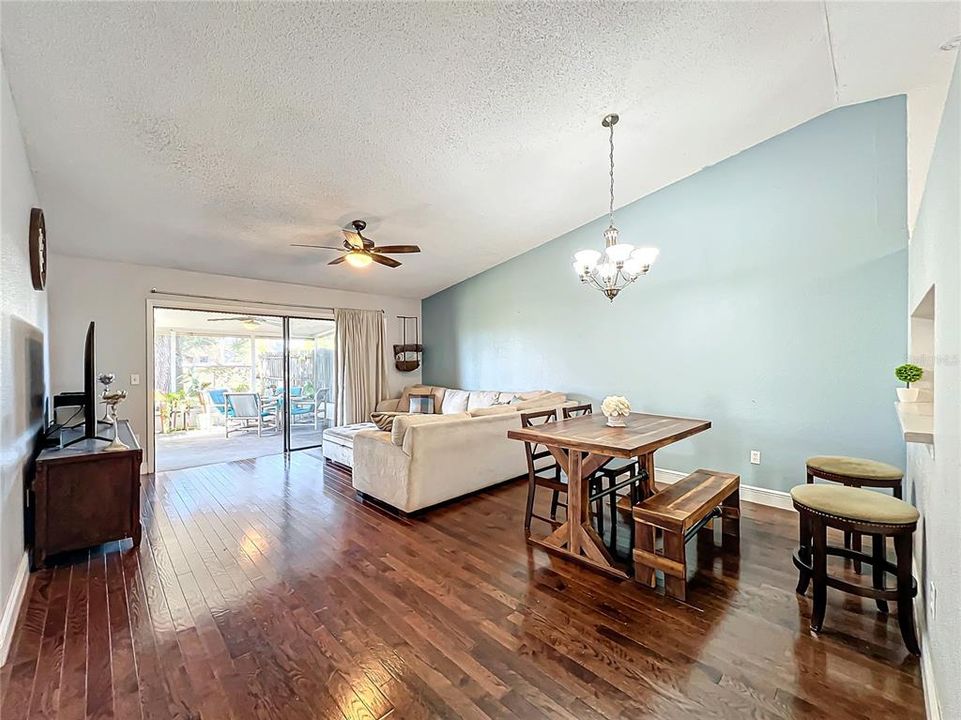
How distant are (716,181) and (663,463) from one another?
9.46 feet

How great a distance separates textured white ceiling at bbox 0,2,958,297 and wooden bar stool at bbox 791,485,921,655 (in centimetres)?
181

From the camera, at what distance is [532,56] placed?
2.42 metres

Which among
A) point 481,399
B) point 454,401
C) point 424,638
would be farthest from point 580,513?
point 454,401

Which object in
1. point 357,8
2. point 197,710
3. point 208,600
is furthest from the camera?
point 208,600

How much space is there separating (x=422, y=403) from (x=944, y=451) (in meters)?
5.66

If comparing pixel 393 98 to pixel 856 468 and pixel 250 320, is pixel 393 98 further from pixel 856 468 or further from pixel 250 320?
pixel 250 320

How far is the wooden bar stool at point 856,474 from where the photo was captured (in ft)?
8.17

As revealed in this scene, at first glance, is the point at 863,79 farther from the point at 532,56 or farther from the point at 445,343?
the point at 445,343

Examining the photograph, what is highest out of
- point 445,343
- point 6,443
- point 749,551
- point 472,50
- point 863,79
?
point 472,50

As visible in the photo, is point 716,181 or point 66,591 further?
point 716,181

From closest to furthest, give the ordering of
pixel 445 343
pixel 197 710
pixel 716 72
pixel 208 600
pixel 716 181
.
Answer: pixel 197 710 < pixel 208 600 < pixel 716 72 < pixel 716 181 < pixel 445 343

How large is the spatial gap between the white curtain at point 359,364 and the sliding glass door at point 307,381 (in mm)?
190

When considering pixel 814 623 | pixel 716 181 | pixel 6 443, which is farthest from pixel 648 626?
pixel 716 181

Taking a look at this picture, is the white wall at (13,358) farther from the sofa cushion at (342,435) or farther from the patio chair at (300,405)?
the patio chair at (300,405)
